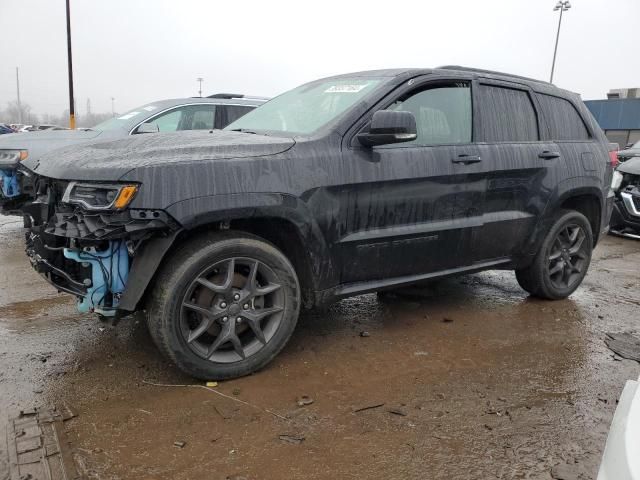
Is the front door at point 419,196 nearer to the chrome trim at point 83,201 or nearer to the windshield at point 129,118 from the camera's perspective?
the chrome trim at point 83,201

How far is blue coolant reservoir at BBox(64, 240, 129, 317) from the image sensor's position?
262cm

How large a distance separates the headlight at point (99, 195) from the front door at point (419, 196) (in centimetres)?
124

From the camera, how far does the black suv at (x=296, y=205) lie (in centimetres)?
262

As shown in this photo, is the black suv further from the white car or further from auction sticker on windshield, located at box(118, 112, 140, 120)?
auction sticker on windshield, located at box(118, 112, 140, 120)

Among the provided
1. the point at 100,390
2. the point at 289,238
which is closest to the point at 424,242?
the point at 289,238

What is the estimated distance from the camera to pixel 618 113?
34.1 m

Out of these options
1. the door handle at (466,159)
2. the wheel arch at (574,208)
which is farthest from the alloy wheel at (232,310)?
the wheel arch at (574,208)

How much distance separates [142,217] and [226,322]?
2.51 feet

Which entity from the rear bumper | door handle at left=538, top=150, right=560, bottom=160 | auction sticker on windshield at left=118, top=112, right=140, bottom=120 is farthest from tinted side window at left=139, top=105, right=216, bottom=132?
the rear bumper

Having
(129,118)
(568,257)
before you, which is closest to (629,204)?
(568,257)

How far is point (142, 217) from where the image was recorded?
98.5 inches

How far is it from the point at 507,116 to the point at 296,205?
6.88 ft

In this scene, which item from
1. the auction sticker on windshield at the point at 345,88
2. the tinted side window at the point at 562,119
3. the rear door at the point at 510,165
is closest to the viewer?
the auction sticker on windshield at the point at 345,88

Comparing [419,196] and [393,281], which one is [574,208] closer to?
[419,196]
